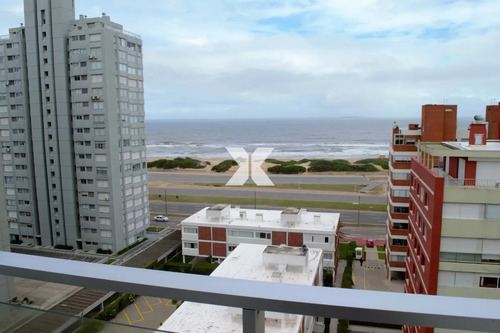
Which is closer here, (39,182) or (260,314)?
(260,314)

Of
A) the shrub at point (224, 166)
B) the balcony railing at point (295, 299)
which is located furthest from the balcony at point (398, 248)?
the shrub at point (224, 166)

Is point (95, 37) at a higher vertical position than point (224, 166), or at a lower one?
higher

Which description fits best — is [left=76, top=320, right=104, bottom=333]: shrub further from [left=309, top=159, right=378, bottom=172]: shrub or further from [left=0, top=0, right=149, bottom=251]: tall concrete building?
[left=309, top=159, right=378, bottom=172]: shrub

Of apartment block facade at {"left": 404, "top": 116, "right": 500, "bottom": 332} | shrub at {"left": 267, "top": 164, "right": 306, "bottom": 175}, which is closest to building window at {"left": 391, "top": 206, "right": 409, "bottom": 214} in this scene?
apartment block facade at {"left": 404, "top": 116, "right": 500, "bottom": 332}

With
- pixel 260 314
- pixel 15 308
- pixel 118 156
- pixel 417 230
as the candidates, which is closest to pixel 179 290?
pixel 260 314

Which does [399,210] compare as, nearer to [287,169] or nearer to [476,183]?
[476,183]

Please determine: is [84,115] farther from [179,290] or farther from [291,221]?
[179,290]

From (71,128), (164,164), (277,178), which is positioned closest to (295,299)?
(71,128)
